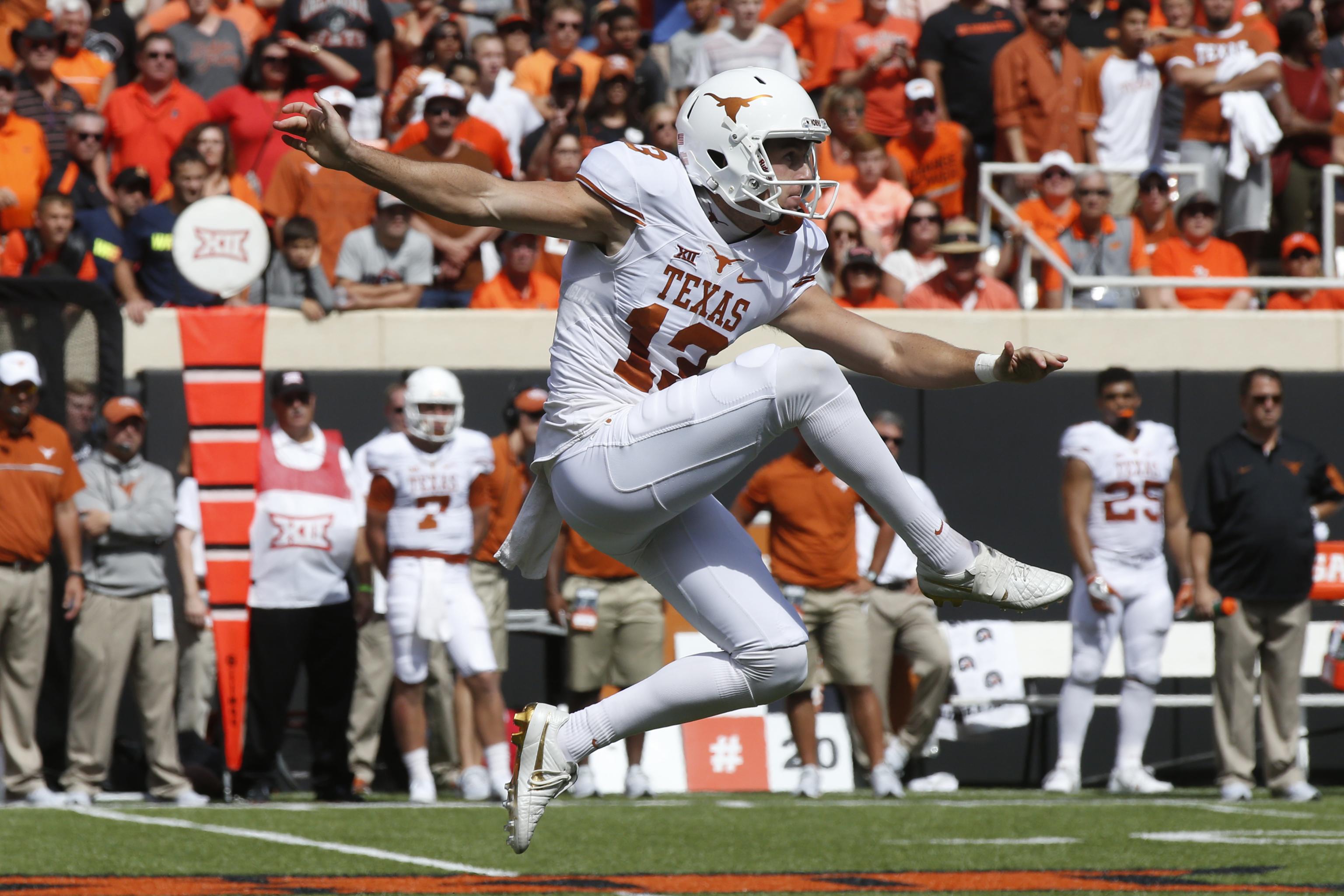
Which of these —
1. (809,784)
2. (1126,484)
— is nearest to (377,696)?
(809,784)

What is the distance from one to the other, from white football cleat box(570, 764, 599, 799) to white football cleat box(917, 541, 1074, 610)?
16.0 feet

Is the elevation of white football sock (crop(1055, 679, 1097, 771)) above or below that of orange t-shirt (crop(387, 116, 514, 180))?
below

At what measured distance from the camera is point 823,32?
12664mm

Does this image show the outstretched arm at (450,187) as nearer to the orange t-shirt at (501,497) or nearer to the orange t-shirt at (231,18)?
the orange t-shirt at (501,497)

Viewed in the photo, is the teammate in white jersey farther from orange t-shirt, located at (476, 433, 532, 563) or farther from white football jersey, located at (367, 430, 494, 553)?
white football jersey, located at (367, 430, 494, 553)

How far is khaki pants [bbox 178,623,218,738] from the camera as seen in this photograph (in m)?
9.33

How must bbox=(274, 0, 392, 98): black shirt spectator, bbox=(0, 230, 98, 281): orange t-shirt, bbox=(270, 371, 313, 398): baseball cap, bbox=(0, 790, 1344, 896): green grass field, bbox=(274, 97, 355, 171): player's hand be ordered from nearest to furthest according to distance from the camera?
1. bbox=(274, 97, 355, 171): player's hand
2. bbox=(0, 790, 1344, 896): green grass field
3. bbox=(270, 371, 313, 398): baseball cap
4. bbox=(0, 230, 98, 281): orange t-shirt
5. bbox=(274, 0, 392, 98): black shirt spectator

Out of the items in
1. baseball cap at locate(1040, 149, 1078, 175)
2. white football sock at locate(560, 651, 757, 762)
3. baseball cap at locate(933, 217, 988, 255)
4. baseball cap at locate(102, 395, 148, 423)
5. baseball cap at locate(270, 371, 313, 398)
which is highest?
baseball cap at locate(1040, 149, 1078, 175)

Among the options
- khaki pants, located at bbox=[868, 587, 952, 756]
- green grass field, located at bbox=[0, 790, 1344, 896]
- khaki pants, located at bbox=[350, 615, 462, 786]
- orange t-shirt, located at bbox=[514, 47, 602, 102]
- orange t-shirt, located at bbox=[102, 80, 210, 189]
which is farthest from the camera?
orange t-shirt, located at bbox=[514, 47, 602, 102]

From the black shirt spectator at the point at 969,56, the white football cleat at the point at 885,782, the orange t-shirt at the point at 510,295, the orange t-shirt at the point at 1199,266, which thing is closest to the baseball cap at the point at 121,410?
the orange t-shirt at the point at 510,295

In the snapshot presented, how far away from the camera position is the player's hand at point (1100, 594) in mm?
9305

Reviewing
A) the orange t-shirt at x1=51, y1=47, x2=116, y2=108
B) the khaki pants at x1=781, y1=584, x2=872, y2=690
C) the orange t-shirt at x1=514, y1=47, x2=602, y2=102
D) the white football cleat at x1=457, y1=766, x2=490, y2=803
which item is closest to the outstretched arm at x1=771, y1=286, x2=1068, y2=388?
the khaki pants at x1=781, y1=584, x2=872, y2=690

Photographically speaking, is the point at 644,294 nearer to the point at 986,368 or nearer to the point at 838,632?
the point at 986,368

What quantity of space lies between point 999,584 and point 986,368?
519 millimetres
